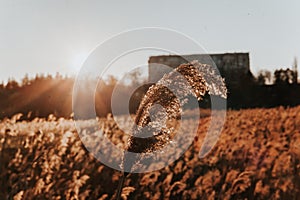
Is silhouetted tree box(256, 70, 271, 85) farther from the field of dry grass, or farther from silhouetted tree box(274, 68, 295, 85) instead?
the field of dry grass

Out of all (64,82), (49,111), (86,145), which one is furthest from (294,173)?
(64,82)

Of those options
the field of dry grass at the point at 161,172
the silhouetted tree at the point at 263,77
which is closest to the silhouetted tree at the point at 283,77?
the silhouetted tree at the point at 263,77

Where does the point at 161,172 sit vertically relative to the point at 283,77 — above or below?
below

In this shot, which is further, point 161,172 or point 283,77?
point 283,77

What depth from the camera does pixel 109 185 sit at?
6207mm

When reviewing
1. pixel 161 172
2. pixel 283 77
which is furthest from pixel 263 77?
pixel 161 172

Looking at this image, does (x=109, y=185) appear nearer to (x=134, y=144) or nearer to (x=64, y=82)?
(x=134, y=144)

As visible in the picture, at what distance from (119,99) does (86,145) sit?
891 inches

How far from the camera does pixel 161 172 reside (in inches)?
268

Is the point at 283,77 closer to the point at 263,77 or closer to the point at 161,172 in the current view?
the point at 263,77

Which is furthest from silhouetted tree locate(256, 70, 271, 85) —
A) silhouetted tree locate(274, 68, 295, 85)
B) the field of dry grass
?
the field of dry grass

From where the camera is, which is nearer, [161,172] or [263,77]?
[161,172]

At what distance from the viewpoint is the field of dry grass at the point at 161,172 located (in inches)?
197

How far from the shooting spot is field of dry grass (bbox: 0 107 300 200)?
4.99m
